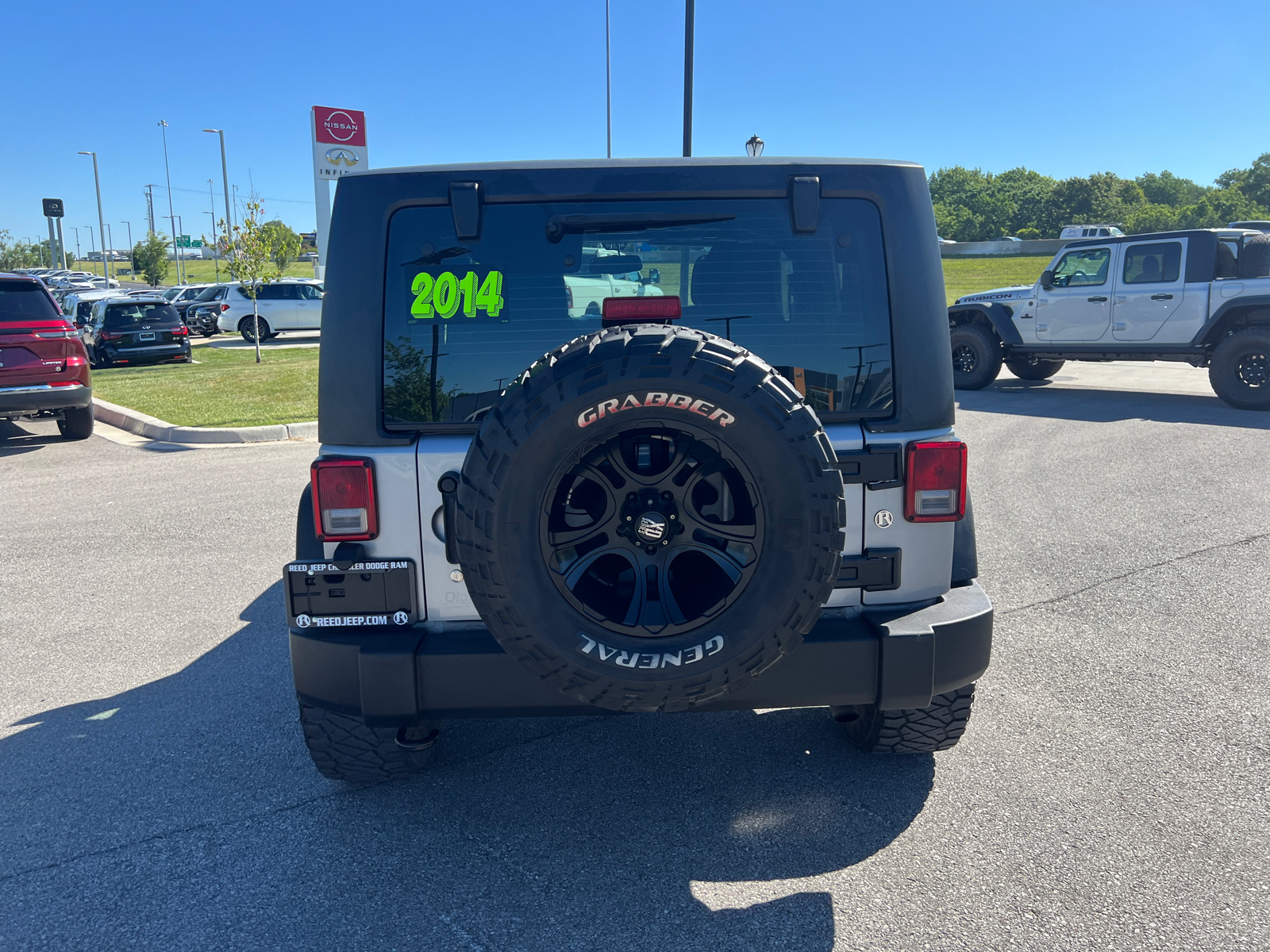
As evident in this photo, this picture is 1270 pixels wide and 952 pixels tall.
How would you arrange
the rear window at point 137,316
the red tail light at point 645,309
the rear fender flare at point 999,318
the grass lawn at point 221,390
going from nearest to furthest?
1. the red tail light at point 645,309
2. the grass lawn at point 221,390
3. the rear fender flare at point 999,318
4. the rear window at point 137,316

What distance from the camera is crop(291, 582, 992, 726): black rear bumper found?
280 cm

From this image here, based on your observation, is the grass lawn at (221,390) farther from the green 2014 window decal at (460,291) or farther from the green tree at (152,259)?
the green tree at (152,259)

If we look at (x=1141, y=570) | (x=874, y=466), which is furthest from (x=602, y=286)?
(x=1141, y=570)

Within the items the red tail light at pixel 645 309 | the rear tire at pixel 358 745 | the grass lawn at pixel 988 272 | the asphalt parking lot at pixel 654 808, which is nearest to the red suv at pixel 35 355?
the asphalt parking lot at pixel 654 808

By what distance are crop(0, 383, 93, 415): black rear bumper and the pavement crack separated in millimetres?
10047

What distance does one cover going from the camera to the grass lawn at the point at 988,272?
1743 inches

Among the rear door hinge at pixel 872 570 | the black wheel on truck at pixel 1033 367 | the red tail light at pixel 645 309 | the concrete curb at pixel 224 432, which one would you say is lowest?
the concrete curb at pixel 224 432

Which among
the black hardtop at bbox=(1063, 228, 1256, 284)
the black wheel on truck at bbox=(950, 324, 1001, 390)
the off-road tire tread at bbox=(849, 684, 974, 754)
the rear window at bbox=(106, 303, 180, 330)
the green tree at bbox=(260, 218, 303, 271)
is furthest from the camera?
the green tree at bbox=(260, 218, 303, 271)

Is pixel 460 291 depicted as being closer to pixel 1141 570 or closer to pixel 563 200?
pixel 563 200

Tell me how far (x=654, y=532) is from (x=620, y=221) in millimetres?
963

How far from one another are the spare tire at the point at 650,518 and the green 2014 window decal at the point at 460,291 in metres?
0.44

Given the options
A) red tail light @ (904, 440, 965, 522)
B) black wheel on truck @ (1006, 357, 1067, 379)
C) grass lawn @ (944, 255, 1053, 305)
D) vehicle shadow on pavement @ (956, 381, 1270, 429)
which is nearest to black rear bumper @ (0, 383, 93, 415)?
red tail light @ (904, 440, 965, 522)

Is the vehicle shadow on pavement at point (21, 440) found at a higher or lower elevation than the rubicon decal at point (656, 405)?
lower

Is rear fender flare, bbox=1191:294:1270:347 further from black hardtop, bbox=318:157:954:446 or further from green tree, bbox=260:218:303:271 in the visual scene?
green tree, bbox=260:218:303:271
